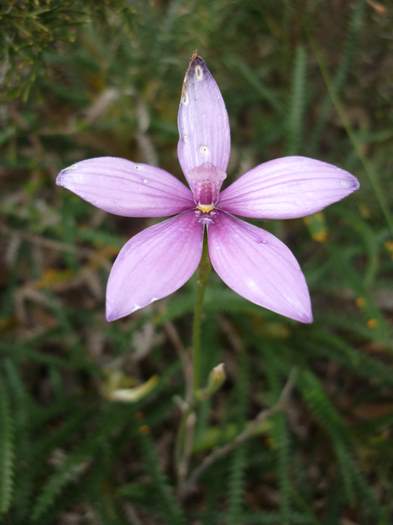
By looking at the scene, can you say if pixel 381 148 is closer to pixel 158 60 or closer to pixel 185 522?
pixel 158 60

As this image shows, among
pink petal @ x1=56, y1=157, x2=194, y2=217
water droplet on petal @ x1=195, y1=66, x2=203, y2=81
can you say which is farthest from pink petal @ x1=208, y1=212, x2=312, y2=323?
water droplet on petal @ x1=195, y1=66, x2=203, y2=81

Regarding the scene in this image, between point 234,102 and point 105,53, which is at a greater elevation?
point 105,53

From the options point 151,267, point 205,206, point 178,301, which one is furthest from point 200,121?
point 178,301

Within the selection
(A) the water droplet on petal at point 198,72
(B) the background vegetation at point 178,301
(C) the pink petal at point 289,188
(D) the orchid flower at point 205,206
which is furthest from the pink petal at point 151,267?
(B) the background vegetation at point 178,301

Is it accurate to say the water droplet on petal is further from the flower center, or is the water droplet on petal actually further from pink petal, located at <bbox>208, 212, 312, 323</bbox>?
pink petal, located at <bbox>208, 212, 312, 323</bbox>

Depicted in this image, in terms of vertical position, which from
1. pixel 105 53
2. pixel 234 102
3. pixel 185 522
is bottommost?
pixel 185 522

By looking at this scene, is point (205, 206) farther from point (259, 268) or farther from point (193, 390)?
point (193, 390)

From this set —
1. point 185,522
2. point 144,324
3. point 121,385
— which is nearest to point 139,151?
point 144,324
